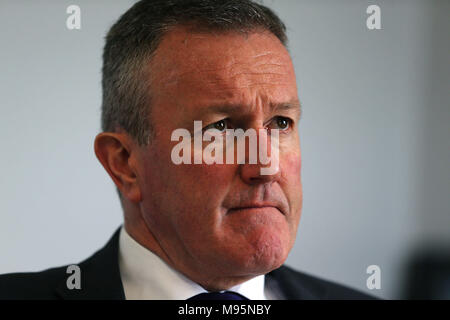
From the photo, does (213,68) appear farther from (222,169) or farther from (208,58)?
(222,169)

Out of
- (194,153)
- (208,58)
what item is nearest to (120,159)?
(194,153)

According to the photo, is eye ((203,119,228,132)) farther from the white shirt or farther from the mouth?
the white shirt

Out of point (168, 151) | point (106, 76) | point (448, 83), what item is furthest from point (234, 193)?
point (448, 83)

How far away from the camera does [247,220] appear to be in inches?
42.1

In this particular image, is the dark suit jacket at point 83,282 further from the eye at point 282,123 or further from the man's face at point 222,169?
the eye at point 282,123

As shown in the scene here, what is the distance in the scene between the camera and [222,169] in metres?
1.08

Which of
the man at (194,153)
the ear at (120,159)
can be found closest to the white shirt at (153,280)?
the man at (194,153)

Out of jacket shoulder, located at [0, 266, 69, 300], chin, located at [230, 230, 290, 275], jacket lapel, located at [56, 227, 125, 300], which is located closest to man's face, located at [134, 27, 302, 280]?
chin, located at [230, 230, 290, 275]

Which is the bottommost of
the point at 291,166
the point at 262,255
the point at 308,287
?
the point at 308,287

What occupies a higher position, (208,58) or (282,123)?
(208,58)

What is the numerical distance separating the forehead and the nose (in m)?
0.10

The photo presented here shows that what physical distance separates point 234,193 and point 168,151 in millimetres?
172

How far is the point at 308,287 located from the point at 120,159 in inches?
27.0
